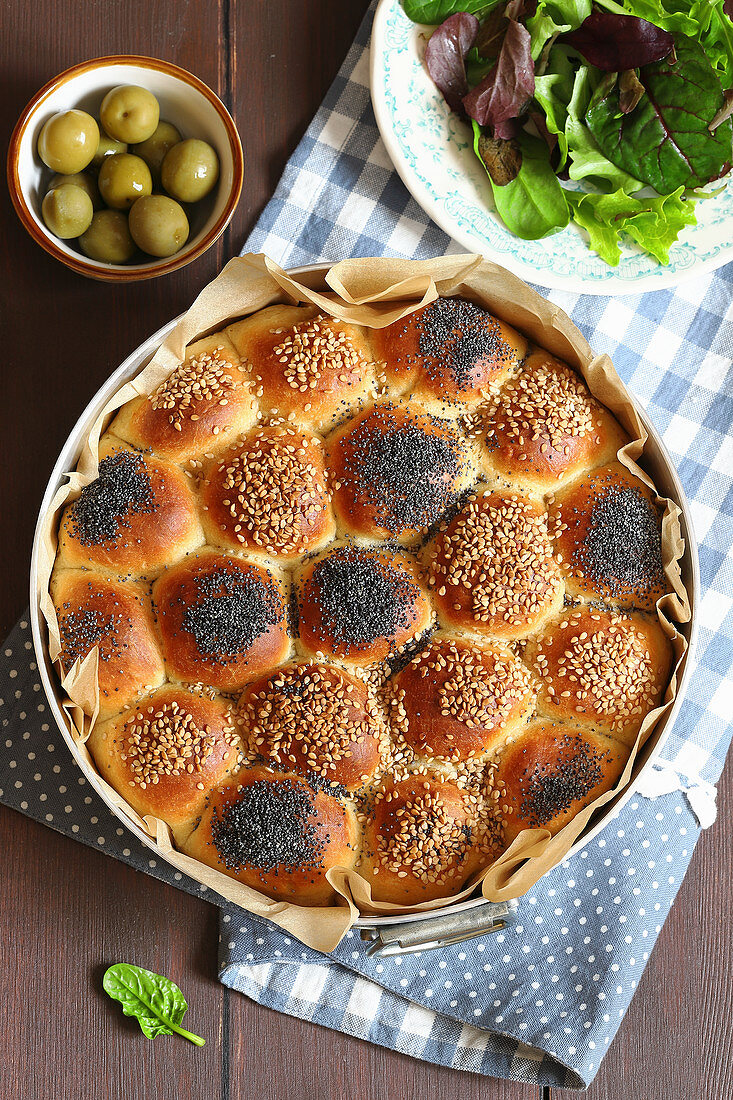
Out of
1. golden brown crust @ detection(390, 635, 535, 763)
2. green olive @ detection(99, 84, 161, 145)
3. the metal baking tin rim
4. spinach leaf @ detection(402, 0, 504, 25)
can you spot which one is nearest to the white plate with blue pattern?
spinach leaf @ detection(402, 0, 504, 25)

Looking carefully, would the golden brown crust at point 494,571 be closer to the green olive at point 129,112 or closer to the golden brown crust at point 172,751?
the golden brown crust at point 172,751

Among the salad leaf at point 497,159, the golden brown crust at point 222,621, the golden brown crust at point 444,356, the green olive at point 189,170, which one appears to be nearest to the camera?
the golden brown crust at point 222,621

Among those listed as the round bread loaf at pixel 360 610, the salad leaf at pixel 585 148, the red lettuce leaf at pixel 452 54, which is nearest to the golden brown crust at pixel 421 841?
the round bread loaf at pixel 360 610

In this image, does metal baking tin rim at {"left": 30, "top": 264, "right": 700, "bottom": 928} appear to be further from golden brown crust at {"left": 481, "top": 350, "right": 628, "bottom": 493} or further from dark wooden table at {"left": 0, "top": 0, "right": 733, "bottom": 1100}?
dark wooden table at {"left": 0, "top": 0, "right": 733, "bottom": 1100}

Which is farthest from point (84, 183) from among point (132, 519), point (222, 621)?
point (222, 621)

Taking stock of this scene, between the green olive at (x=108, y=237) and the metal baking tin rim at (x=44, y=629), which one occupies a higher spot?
the green olive at (x=108, y=237)

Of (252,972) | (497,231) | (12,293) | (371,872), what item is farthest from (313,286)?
(252,972)
